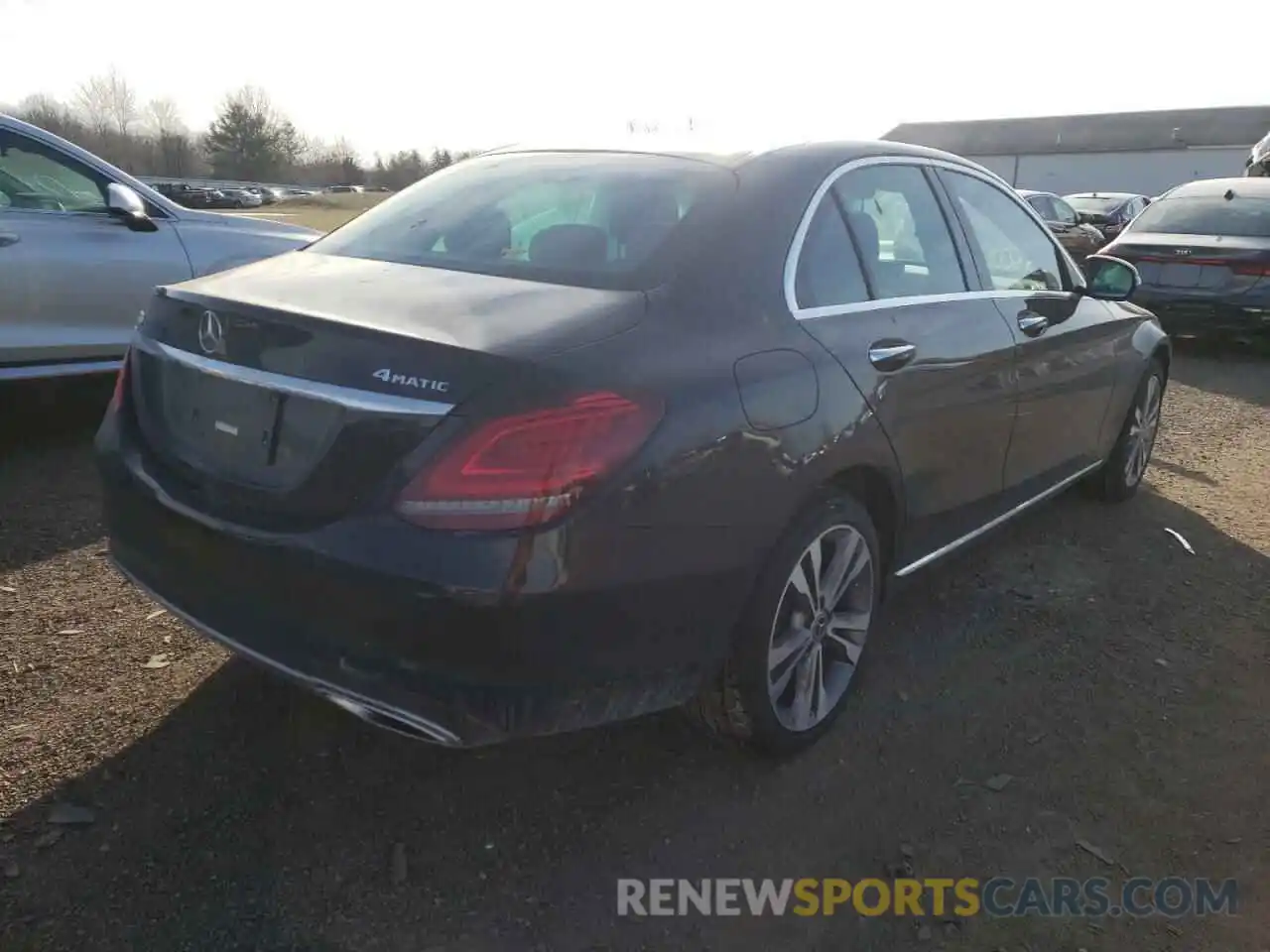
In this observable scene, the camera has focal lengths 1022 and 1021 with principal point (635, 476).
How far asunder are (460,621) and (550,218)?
51.2 inches

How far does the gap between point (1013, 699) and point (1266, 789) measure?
27.8 inches

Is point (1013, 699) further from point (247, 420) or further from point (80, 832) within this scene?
point (80, 832)

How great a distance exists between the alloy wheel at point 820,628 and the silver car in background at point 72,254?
3.88 meters

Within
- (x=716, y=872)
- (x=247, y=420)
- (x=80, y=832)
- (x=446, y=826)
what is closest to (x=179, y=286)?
(x=247, y=420)

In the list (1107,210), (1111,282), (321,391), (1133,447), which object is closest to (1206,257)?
(1133,447)

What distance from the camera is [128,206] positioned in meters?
5.21

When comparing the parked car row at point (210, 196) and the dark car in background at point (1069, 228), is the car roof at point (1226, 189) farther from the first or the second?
the parked car row at point (210, 196)

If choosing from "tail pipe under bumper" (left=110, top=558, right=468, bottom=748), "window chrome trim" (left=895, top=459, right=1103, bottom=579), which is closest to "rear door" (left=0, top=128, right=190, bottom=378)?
"tail pipe under bumper" (left=110, top=558, right=468, bottom=748)

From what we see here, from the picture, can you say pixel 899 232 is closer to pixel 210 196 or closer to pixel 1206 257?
pixel 1206 257

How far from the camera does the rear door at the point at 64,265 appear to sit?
4.97 meters

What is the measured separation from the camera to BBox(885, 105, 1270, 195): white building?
2270 inches

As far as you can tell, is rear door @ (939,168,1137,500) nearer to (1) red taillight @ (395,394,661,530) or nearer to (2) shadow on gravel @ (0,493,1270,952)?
(2) shadow on gravel @ (0,493,1270,952)

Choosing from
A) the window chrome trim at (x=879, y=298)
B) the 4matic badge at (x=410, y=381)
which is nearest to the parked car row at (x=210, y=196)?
the window chrome trim at (x=879, y=298)

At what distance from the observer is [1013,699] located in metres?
3.25
